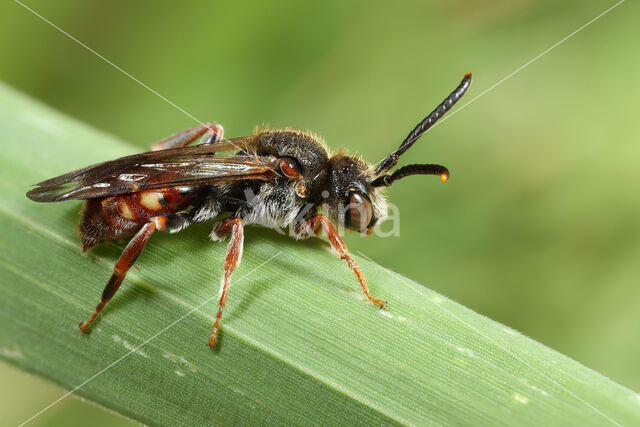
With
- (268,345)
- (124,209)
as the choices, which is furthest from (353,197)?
(124,209)

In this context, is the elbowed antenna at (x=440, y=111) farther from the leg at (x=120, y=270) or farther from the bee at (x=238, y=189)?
the leg at (x=120, y=270)

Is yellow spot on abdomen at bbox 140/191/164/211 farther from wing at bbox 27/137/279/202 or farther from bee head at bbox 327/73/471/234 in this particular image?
bee head at bbox 327/73/471/234

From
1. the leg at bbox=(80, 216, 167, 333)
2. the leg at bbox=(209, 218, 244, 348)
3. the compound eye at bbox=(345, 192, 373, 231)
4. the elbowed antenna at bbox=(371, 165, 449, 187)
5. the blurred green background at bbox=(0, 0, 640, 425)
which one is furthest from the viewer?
the blurred green background at bbox=(0, 0, 640, 425)

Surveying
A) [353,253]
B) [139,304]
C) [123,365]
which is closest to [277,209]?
[353,253]

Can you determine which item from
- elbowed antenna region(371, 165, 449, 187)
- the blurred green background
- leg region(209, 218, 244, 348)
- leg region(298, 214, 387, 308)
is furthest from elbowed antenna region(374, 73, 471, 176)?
the blurred green background

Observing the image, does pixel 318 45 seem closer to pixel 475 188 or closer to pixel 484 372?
pixel 475 188

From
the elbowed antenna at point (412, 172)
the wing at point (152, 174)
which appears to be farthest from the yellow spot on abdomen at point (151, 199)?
the elbowed antenna at point (412, 172)
